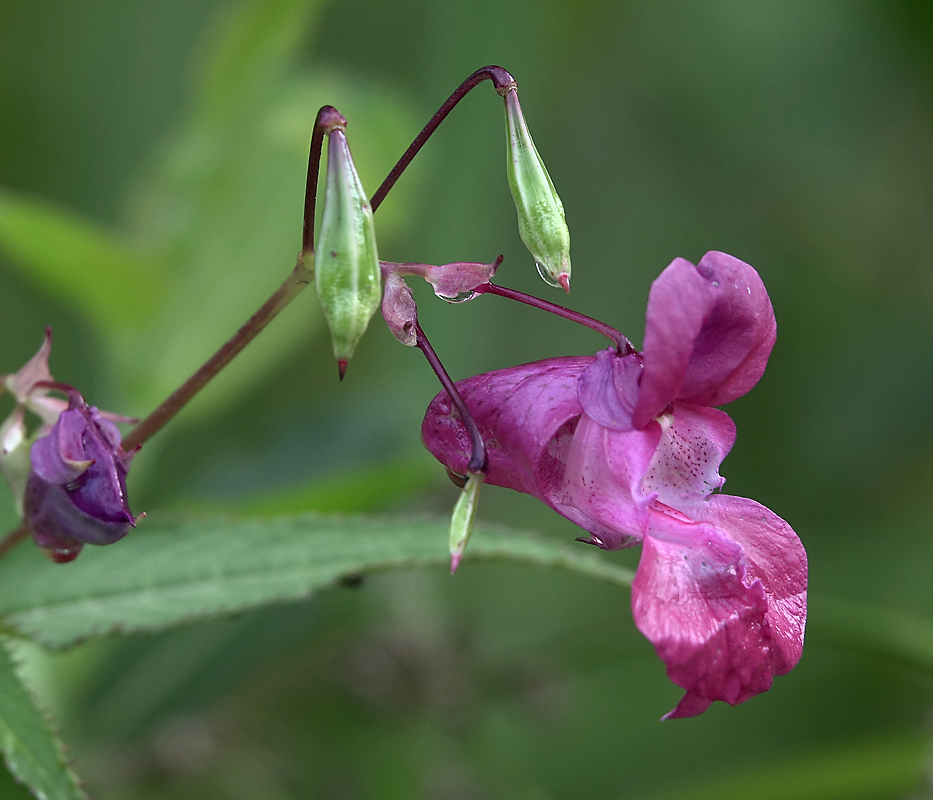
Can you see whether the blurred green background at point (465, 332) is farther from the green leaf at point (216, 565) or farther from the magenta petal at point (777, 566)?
the magenta petal at point (777, 566)

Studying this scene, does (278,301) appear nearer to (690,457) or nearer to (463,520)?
(463,520)

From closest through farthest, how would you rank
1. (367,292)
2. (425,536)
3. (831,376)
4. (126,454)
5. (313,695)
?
(367,292) → (126,454) → (425,536) → (313,695) → (831,376)

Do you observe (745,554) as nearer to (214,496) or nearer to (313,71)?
(214,496)

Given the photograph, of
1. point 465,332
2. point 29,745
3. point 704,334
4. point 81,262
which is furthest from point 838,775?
point 81,262

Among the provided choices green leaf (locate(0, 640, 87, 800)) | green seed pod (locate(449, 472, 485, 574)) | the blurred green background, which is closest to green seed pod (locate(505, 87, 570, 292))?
green seed pod (locate(449, 472, 485, 574))

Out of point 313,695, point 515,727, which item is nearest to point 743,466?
point 515,727

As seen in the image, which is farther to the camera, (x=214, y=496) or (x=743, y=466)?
(x=743, y=466)
